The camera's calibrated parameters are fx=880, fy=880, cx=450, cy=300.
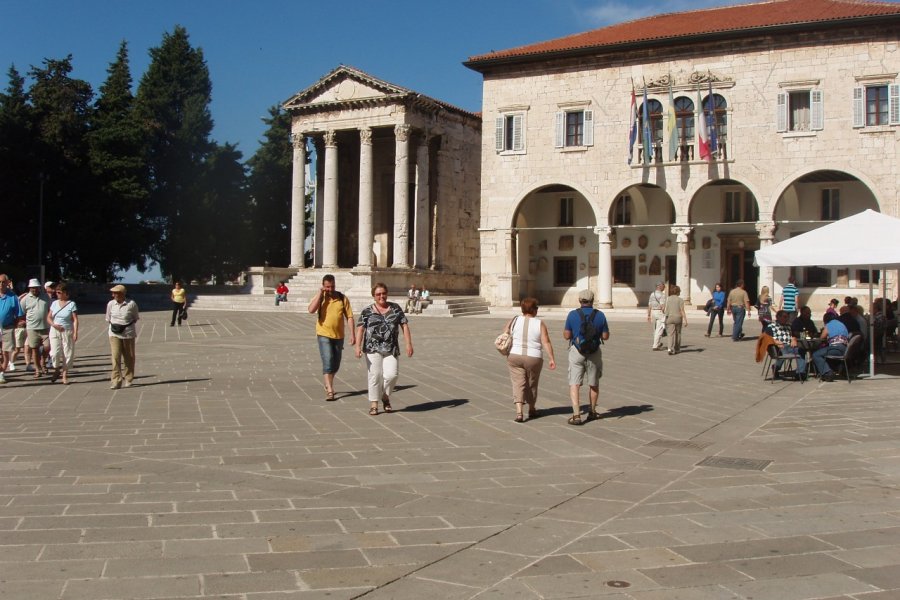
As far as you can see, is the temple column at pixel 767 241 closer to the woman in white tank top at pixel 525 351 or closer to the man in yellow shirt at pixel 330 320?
the man in yellow shirt at pixel 330 320

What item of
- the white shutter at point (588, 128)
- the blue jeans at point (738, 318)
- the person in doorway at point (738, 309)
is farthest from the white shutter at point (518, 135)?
the blue jeans at point (738, 318)

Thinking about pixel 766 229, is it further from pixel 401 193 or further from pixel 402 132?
A: pixel 402 132

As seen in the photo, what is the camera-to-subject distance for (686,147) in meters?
33.3

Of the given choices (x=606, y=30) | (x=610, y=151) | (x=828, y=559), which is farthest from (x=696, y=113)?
(x=828, y=559)

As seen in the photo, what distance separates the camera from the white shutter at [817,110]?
31.0 metres

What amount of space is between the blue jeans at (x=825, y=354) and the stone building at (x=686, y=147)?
712 inches

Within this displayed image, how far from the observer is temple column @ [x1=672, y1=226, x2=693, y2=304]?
1294 inches

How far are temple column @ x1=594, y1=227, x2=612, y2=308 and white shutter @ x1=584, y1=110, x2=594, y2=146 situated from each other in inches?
135

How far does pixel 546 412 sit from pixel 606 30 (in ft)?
96.1

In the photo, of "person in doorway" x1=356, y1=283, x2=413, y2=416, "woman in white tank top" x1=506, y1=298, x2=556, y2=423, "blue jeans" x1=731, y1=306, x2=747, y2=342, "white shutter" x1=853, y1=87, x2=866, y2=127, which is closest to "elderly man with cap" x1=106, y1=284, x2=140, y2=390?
"person in doorway" x1=356, y1=283, x2=413, y2=416

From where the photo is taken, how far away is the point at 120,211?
150 feet

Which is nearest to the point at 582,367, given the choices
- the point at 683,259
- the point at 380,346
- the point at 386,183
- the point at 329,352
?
the point at 380,346

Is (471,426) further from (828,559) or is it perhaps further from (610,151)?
(610,151)

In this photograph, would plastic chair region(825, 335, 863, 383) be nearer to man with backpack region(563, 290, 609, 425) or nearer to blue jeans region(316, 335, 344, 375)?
man with backpack region(563, 290, 609, 425)
